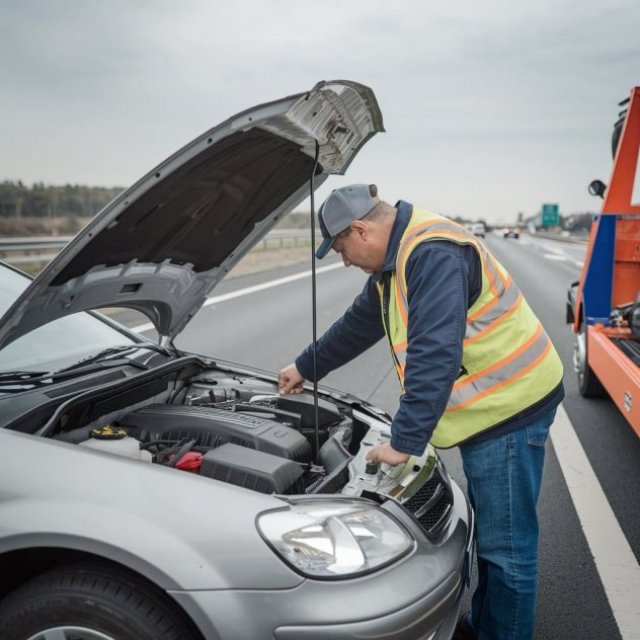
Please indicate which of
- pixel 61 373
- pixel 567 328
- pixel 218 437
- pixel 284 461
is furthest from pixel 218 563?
pixel 567 328

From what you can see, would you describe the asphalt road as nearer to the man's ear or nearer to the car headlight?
the car headlight

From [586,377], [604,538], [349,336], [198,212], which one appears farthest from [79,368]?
[586,377]

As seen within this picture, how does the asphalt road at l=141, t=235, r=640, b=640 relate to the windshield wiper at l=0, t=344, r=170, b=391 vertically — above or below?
below

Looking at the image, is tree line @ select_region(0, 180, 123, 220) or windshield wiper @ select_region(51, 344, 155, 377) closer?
windshield wiper @ select_region(51, 344, 155, 377)

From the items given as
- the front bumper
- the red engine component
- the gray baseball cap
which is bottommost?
the front bumper

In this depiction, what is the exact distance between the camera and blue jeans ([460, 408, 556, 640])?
260cm

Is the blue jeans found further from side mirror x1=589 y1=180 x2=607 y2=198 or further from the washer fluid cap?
side mirror x1=589 y1=180 x2=607 y2=198

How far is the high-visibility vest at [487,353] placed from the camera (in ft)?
8.23

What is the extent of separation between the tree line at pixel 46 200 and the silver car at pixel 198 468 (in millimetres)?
20378

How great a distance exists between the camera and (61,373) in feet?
9.63

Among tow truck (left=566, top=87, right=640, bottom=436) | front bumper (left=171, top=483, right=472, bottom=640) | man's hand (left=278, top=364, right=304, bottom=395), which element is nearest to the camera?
front bumper (left=171, top=483, right=472, bottom=640)

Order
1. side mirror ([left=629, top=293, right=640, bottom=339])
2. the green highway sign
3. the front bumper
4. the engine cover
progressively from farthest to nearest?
the green highway sign < side mirror ([left=629, top=293, right=640, bottom=339]) < the engine cover < the front bumper

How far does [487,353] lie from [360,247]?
59cm

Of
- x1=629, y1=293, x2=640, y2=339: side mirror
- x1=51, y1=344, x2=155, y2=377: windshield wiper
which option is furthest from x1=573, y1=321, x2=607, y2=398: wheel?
x1=51, y1=344, x2=155, y2=377: windshield wiper
